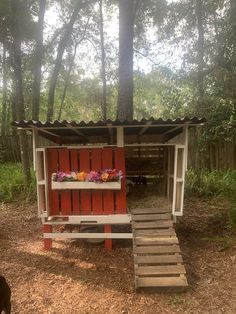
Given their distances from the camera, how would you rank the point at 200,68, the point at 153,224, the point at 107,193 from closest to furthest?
the point at 153,224, the point at 107,193, the point at 200,68

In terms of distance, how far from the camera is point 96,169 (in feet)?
20.0

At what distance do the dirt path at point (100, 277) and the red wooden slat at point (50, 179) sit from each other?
33.0 inches

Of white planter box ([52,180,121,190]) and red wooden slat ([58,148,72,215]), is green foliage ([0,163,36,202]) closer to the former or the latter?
red wooden slat ([58,148,72,215])

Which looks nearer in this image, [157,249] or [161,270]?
[161,270]

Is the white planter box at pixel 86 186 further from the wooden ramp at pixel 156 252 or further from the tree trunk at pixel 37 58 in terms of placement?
the tree trunk at pixel 37 58

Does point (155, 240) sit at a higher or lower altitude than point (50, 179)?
A: lower

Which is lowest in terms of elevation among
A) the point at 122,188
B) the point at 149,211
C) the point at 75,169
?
the point at 149,211

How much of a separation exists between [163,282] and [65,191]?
8.41 ft

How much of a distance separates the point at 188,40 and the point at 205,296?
10765 millimetres

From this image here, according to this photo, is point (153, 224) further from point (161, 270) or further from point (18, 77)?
point (18, 77)

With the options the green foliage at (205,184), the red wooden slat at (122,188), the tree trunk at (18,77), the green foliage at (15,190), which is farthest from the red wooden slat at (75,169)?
the green foliage at (205,184)

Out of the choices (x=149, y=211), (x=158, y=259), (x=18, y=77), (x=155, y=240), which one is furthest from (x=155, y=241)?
(x=18, y=77)

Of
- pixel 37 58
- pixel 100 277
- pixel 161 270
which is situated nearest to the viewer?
pixel 161 270

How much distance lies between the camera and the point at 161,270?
4887 millimetres
